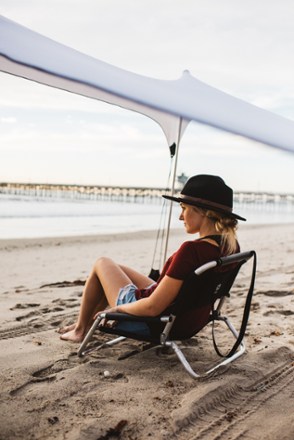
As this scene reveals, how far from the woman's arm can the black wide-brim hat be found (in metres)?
0.42

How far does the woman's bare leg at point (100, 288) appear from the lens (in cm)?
321

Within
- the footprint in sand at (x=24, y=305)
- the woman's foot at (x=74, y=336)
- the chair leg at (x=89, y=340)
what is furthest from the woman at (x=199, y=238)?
the footprint in sand at (x=24, y=305)

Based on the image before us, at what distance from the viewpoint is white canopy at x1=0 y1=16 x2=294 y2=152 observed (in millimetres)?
2834

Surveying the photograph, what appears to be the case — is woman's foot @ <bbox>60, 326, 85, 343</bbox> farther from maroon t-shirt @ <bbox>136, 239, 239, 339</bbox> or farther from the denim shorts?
maroon t-shirt @ <bbox>136, 239, 239, 339</bbox>

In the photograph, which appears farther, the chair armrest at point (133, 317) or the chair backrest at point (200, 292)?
the chair armrest at point (133, 317)

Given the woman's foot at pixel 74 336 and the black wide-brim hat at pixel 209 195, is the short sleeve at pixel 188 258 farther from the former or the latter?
the woman's foot at pixel 74 336

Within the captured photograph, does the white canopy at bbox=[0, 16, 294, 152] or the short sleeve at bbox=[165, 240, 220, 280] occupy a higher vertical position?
the white canopy at bbox=[0, 16, 294, 152]

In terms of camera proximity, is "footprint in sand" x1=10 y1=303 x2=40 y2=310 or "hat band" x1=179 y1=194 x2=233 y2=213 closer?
A: "hat band" x1=179 y1=194 x2=233 y2=213

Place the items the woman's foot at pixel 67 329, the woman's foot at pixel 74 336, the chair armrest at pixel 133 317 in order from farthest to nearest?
1. the woman's foot at pixel 67 329
2. the woman's foot at pixel 74 336
3. the chair armrest at pixel 133 317

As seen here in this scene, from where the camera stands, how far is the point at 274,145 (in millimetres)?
4047

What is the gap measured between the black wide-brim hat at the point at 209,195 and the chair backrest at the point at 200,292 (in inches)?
10.5

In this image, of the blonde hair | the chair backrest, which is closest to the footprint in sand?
the chair backrest

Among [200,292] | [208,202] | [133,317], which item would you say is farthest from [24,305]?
[208,202]

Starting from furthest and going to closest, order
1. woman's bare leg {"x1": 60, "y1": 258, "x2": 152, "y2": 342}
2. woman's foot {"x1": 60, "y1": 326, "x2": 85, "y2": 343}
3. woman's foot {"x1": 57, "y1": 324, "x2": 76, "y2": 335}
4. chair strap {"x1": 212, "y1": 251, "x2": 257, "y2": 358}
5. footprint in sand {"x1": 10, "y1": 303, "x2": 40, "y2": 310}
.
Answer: footprint in sand {"x1": 10, "y1": 303, "x2": 40, "y2": 310}, woman's foot {"x1": 57, "y1": 324, "x2": 76, "y2": 335}, woman's foot {"x1": 60, "y1": 326, "x2": 85, "y2": 343}, woman's bare leg {"x1": 60, "y1": 258, "x2": 152, "y2": 342}, chair strap {"x1": 212, "y1": 251, "x2": 257, "y2": 358}
